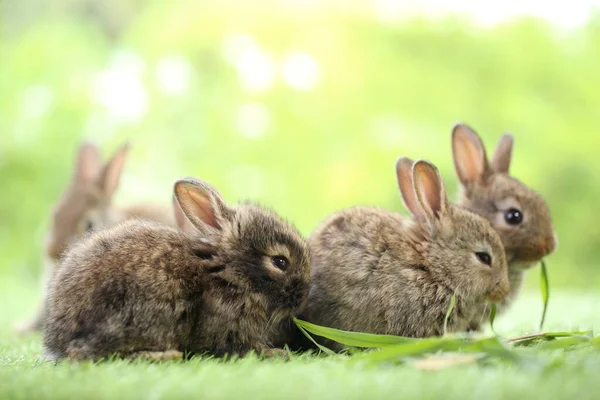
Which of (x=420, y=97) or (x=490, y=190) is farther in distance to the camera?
(x=420, y=97)

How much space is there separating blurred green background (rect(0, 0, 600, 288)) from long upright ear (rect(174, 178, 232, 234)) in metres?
2.83

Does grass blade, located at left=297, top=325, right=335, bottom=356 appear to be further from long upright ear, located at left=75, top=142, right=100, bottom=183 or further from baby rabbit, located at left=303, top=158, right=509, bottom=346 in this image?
long upright ear, located at left=75, top=142, right=100, bottom=183

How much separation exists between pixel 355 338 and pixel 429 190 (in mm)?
651

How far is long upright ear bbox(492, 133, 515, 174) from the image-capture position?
10.2ft

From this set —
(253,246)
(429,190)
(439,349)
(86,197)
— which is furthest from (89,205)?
(439,349)

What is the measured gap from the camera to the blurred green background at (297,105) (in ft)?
16.9

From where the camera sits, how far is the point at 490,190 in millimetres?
2902

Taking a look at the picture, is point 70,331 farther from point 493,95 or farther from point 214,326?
point 493,95

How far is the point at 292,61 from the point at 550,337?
12.1 feet

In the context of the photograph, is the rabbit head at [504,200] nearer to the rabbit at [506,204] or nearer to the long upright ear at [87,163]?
the rabbit at [506,204]

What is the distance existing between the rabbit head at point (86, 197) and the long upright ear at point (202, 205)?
4.64 ft

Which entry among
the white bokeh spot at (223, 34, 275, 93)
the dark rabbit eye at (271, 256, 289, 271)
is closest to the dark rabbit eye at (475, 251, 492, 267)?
the dark rabbit eye at (271, 256, 289, 271)

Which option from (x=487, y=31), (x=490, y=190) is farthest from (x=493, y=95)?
(x=490, y=190)

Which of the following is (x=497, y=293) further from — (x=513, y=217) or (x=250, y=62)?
(x=250, y=62)
